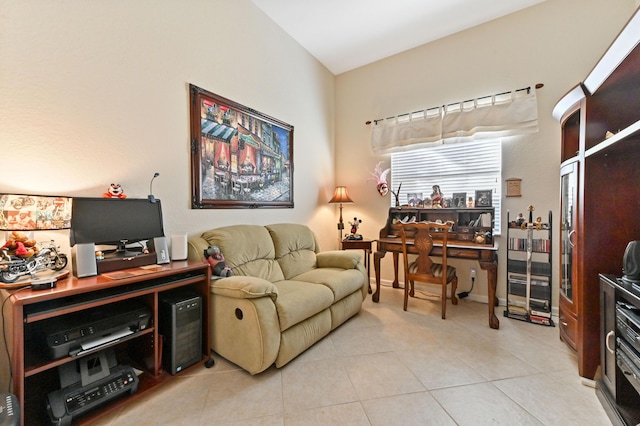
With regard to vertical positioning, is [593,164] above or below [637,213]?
above

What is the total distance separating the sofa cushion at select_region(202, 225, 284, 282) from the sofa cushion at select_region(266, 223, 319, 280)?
0.08 m

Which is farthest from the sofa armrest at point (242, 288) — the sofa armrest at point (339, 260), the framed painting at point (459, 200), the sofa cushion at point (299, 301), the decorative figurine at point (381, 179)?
the framed painting at point (459, 200)

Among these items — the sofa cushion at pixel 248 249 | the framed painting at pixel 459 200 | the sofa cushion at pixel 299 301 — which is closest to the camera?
the sofa cushion at pixel 299 301

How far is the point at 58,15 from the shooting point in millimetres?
1559

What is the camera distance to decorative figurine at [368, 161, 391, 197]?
3648 millimetres

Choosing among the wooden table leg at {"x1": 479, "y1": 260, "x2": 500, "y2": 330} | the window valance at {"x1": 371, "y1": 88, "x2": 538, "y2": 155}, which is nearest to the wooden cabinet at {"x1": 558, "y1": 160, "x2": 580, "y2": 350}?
the wooden table leg at {"x1": 479, "y1": 260, "x2": 500, "y2": 330}

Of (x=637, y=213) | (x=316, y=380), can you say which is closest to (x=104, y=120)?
(x=316, y=380)

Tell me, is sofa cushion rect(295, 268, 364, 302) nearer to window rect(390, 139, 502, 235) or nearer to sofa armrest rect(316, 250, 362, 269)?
sofa armrest rect(316, 250, 362, 269)

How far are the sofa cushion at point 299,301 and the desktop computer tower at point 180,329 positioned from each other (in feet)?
1.87

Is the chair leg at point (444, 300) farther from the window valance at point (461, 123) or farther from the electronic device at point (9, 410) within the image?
the electronic device at point (9, 410)

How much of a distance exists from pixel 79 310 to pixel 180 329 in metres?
0.54

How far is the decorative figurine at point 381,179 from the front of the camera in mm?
3648

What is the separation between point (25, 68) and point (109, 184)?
2.37 ft

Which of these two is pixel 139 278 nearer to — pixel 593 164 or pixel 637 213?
pixel 593 164
